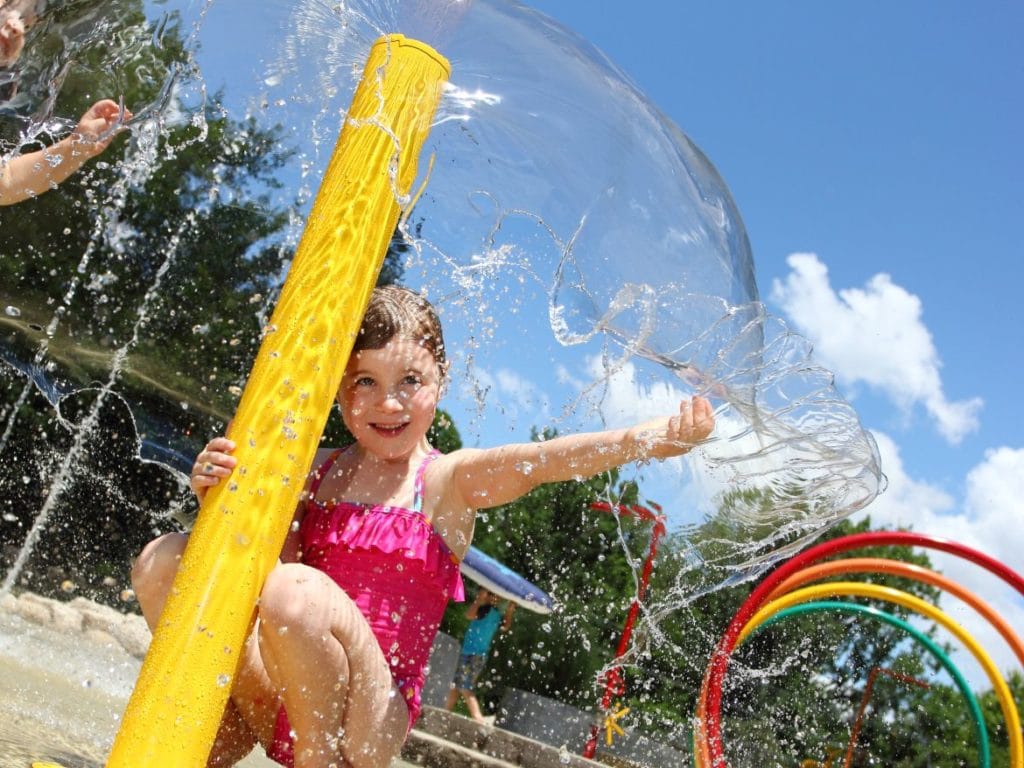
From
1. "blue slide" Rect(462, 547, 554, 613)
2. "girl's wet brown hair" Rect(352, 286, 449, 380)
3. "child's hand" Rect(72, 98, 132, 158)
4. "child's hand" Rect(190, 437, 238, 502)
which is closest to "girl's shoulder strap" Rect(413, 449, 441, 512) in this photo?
"girl's wet brown hair" Rect(352, 286, 449, 380)

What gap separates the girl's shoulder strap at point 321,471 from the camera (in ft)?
9.97

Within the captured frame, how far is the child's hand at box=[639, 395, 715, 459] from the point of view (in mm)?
2648

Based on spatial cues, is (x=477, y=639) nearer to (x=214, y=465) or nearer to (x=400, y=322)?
(x=400, y=322)

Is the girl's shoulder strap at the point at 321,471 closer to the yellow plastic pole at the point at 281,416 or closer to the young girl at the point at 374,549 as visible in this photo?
the young girl at the point at 374,549

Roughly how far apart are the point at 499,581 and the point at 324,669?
773cm

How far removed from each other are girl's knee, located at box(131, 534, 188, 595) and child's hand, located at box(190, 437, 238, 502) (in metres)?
0.22

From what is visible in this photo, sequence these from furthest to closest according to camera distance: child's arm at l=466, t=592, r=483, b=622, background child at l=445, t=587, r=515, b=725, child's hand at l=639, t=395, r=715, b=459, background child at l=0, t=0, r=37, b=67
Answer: background child at l=445, t=587, r=515, b=725, child's arm at l=466, t=592, r=483, b=622, background child at l=0, t=0, r=37, b=67, child's hand at l=639, t=395, r=715, b=459

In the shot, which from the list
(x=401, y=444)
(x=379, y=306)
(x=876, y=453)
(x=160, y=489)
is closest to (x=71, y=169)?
(x=379, y=306)

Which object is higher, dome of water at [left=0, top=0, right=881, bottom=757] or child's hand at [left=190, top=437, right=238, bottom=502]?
dome of water at [left=0, top=0, right=881, bottom=757]

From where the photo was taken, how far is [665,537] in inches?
131

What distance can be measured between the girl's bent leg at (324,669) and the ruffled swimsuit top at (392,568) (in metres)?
0.16

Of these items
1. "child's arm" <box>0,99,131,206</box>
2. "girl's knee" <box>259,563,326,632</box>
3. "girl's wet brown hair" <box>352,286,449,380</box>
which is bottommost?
"girl's knee" <box>259,563,326,632</box>

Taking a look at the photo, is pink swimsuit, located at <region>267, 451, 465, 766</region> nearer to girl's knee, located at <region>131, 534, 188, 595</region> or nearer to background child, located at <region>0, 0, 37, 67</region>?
girl's knee, located at <region>131, 534, 188, 595</region>

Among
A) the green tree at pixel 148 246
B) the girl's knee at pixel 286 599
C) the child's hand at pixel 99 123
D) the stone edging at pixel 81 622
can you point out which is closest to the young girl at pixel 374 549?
the girl's knee at pixel 286 599
